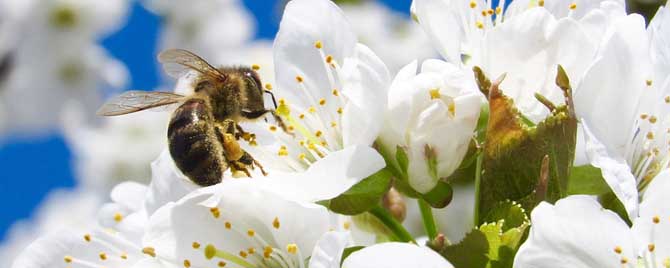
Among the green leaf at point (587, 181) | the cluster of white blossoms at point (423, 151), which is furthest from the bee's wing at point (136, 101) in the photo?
the green leaf at point (587, 181)

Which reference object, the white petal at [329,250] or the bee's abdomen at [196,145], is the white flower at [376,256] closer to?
the white petal at [329,250]

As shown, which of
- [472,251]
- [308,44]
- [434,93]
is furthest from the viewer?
[308,44]

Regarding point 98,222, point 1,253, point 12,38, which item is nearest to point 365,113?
point 98,222

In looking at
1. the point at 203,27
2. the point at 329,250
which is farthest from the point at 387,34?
the point at 329,250

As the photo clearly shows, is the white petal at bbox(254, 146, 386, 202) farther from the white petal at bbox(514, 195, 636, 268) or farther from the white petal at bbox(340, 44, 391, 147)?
the white petal at bbox(514, 195, 636, 268)

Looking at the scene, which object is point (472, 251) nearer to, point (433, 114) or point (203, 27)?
point (433, 114)
